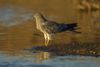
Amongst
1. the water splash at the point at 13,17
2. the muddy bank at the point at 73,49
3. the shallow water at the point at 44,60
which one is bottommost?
the shallow water at the point at 44,60

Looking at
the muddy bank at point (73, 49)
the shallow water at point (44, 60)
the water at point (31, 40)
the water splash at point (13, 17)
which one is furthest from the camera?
the water splash at point (13, 17)

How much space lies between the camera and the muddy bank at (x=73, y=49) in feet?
44.2

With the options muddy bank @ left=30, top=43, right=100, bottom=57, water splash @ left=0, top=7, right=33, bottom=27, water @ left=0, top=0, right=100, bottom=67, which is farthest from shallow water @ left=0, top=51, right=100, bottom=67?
water splash @ left=0, top=7, right=33, bottom=27

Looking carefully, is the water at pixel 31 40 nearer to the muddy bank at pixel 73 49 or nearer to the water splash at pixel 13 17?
the water splash at pixel 13 17

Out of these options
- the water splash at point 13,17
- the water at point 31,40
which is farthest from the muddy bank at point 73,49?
the water splash at point 13,17


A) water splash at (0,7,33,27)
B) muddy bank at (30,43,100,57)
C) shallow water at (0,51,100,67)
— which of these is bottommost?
shallow water at (0,51,100,67)

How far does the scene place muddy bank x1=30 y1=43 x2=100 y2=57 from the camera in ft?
44.2

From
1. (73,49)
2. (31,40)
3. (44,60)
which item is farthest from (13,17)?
(44,60)

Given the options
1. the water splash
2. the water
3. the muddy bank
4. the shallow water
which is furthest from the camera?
the water splash

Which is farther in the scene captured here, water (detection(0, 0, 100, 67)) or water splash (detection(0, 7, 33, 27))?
water splash (detection(0, 7, 33, 27))

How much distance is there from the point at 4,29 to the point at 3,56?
6248 millimetres

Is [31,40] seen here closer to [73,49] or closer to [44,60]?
[73,49]

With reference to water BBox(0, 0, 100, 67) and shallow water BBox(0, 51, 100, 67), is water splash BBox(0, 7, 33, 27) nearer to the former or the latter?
water BBox(0, 0, 100, 67)

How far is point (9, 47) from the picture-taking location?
1482cm
